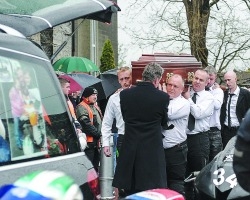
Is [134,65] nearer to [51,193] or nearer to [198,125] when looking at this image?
[198,125]

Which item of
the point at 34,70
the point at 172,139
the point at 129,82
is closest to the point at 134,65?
the point at 129,82

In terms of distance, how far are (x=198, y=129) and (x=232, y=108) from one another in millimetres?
1667

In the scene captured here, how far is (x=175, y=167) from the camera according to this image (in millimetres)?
8141

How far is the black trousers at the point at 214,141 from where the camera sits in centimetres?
979

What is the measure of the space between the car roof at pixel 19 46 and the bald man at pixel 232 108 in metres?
6.50

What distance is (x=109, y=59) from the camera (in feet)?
108

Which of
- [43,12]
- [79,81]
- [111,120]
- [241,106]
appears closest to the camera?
[43,12]

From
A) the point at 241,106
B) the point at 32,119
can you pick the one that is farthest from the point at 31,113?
the point at 241,106

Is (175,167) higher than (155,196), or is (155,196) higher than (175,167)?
(155,196)

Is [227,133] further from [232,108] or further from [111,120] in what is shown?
[111,120]

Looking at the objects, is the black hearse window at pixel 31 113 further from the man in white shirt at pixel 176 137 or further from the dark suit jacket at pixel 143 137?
the man in white shirt at pixel 176 137

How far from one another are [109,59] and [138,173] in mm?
25533

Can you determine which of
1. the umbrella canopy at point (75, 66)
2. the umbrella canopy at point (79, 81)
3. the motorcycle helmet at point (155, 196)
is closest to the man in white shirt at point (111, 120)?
the umbrella canopy at point (79, 81)

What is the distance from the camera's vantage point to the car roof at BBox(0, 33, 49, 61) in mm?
4145
